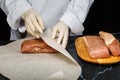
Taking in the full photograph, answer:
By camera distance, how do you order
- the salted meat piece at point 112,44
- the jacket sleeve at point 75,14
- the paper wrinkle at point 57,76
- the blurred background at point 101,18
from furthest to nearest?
the blurred background at point 101,18 < the jacket sleeve at point 75,14 < the salted meat piece at point 112,44 < the paper wrinkle at point 57,76

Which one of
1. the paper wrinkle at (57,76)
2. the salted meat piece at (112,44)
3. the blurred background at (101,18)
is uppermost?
the paper wrinkle at (57,76)

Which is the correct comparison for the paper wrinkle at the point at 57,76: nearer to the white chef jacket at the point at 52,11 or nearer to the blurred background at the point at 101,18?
the white chef jacket at the point at 52,11

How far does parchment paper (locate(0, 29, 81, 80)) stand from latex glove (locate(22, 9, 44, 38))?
0.04m

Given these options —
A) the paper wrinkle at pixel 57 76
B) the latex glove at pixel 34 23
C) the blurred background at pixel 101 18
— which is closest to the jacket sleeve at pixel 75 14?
the latex glove at pixel 34 23

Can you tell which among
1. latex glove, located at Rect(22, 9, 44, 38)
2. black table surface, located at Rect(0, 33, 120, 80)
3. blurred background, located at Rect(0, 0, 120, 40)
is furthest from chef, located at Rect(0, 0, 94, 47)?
blurred background, located at Rect(0, 0, 120, 40)

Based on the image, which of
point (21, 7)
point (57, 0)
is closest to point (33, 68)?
point (21, 7)

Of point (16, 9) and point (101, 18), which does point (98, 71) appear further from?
point (101, 18)

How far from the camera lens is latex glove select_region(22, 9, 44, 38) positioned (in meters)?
0.96

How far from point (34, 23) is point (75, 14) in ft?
0.71

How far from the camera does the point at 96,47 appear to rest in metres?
0.91

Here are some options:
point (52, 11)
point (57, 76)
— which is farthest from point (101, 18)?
point (57, 76)

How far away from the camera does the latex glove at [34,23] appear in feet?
3.16

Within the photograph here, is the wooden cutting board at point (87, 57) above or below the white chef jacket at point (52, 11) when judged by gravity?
below

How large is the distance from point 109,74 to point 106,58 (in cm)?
7
